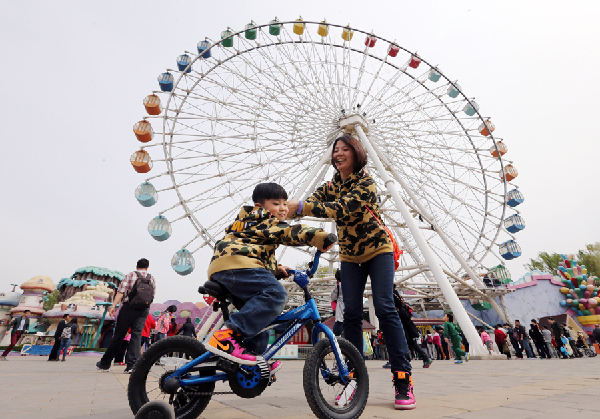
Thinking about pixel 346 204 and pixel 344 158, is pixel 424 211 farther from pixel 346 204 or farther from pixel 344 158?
pixel 346 204

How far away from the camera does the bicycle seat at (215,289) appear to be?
70.7 inches

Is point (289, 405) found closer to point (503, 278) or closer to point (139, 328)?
point (139, 328)

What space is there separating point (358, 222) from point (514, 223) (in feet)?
48.2

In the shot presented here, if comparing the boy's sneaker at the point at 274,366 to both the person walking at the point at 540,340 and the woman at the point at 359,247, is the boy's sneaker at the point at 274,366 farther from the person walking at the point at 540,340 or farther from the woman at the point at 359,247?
the person walking at the point at 540,340

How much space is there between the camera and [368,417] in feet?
5.93

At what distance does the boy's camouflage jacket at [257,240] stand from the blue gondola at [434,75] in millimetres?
15168

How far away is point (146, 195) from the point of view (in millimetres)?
11898

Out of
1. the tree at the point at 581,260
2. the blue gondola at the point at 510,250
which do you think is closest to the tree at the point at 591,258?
the tree at the point at 581,260

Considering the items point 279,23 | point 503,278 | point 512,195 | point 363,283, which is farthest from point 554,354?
point 279,23

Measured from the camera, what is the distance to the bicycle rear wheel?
165 cm

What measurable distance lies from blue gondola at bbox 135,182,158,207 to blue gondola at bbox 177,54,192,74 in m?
4.30

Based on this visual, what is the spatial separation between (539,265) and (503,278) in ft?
63.3

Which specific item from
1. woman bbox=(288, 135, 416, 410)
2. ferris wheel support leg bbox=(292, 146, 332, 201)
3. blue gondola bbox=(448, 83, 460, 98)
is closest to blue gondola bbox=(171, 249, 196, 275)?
ferris wheel support leg bbox=(292, 146, 332, 201)

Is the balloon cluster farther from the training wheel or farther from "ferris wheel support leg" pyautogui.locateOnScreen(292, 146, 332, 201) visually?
the training wheel
